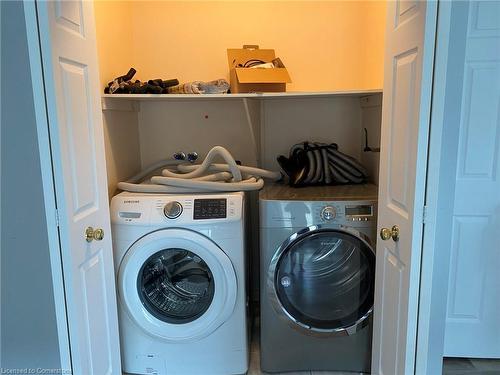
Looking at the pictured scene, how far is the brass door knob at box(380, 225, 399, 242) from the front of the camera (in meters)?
1.41

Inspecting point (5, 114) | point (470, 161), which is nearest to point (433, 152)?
point (470, 161)

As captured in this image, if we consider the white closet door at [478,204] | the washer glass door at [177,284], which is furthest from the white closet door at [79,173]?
the white closet door at [478,204]

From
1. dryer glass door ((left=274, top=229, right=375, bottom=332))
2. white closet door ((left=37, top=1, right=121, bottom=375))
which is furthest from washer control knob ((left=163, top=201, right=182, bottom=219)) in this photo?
dryer glass door ((left=274, top=229, right=375, bottom=332))

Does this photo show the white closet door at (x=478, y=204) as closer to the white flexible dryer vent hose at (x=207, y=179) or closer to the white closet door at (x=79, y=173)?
the white flexible dryer vent hose at (x=207, y=179)

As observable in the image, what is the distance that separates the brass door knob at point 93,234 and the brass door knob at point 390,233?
1073 millimetres

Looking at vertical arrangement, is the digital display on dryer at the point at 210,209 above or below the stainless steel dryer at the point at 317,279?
above

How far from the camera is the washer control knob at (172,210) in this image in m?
1.88

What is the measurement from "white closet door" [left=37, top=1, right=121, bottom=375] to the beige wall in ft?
3.37

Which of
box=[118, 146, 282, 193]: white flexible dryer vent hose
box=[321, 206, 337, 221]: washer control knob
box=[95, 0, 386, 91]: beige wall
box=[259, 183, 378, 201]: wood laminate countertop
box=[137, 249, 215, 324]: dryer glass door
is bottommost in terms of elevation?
box=[137, 249, 215, 324]: dryer glass door

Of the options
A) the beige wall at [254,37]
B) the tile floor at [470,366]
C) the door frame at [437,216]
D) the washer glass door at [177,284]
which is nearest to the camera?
the door frame at [437,216]

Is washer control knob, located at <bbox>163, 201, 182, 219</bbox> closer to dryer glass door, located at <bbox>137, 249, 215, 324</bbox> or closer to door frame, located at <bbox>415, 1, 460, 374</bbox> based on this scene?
dryer glass door, located at <bbox>137, 249, 215, 324</bbox>

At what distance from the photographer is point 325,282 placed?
198cm

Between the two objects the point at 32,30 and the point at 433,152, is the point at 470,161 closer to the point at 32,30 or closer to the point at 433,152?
the point at 433,152

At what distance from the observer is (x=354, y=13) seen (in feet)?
8.26
